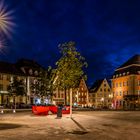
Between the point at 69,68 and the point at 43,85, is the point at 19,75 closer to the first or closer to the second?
the point at 43,85

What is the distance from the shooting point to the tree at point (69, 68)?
48531mm

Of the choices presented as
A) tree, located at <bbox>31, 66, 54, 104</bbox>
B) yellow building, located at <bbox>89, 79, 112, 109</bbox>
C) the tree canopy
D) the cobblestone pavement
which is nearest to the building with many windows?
tree, located at <bbox>31, 66, 54, 104</bbox>

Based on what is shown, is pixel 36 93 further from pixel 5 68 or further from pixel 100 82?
pixel 100 82

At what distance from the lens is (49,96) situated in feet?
351

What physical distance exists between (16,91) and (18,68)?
2294cm

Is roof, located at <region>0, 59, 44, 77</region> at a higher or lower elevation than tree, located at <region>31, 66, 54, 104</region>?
higher

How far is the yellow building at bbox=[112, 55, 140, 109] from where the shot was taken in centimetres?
11844

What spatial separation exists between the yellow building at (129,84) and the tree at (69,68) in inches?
2657

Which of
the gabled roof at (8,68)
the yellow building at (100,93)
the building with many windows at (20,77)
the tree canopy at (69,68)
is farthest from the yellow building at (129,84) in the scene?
the tree canopy at (69,68)

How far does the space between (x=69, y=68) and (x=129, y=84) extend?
7452 cm

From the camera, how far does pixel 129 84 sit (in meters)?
120

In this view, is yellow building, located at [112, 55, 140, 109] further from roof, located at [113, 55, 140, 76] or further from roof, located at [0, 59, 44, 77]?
roof, located at [0, 59, 44, 77]

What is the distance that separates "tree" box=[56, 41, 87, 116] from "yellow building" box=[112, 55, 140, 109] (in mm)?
67498

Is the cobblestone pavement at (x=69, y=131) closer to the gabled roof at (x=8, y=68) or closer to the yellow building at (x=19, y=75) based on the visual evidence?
the yellow building at (x=19, y=75)
